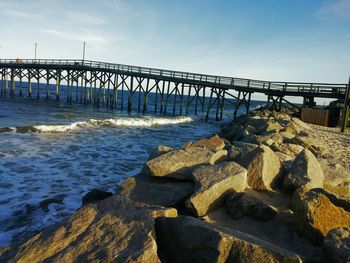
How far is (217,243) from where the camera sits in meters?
3.33

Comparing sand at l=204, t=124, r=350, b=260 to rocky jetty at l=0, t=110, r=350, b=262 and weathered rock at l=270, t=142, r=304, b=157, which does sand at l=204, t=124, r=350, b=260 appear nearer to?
rocky jetty at l=0, t=110, r=350, b=262

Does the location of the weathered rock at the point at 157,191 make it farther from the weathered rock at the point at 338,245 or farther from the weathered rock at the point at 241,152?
the weathered rock at the point at 338,245

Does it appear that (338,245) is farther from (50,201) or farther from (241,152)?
(50,201)

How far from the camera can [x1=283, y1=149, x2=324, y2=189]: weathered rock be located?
5161 millimetres

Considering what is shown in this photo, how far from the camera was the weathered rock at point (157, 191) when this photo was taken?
4938 mm

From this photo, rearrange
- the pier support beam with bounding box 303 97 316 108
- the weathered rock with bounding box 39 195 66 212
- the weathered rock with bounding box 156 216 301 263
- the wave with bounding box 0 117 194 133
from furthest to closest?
the pier support beam with bounding box 303 97 316 108 < the wave with bounding box 0 117 194 133 < the weathered rock with bounding box 39 195 66 212 < the weathered rock with bounding box 156 216 301 263

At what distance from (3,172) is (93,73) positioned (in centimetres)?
2945

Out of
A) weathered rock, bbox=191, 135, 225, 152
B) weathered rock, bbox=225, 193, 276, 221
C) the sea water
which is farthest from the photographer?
weathered rock, bbox=191, 135, 225, 152

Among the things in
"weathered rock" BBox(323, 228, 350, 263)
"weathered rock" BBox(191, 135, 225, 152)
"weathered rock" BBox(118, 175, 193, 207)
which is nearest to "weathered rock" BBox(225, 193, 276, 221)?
"weathered rock" BBox(118, 175, 193, 207)

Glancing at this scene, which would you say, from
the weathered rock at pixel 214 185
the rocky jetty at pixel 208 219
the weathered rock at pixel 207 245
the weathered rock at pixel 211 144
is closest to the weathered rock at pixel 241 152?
the rocky jetty at pixel 208 219

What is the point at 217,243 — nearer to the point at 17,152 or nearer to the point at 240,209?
the point at 240,209

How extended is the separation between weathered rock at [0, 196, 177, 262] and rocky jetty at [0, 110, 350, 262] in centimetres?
1

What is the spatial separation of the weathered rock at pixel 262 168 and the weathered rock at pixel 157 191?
1.01 metres

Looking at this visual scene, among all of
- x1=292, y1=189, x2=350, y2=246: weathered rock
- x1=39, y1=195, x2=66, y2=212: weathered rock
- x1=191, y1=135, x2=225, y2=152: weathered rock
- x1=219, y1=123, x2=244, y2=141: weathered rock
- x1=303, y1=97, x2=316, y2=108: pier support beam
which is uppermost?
x1=303, y1=97, x2=316, y2=108: pier support beam
